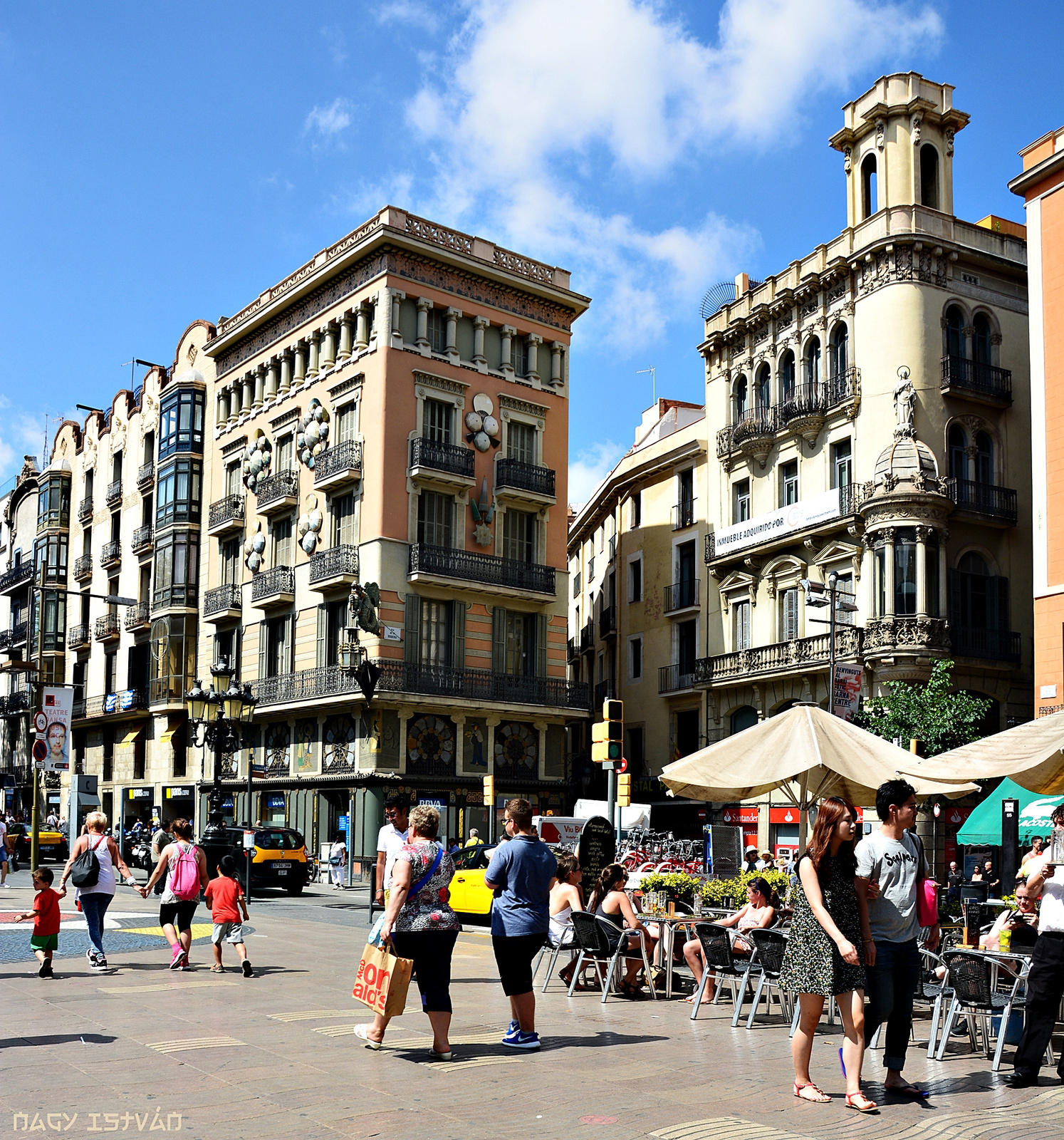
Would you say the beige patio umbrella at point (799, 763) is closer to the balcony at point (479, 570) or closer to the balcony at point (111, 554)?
the balcony at point (479, 570)

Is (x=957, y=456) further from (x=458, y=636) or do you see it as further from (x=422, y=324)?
(x=422, y=324)

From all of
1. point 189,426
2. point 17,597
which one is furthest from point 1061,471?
point 17,597

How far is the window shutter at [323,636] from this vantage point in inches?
1671

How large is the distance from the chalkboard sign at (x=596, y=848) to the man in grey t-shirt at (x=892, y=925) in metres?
10.1

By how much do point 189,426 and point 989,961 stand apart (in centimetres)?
4651

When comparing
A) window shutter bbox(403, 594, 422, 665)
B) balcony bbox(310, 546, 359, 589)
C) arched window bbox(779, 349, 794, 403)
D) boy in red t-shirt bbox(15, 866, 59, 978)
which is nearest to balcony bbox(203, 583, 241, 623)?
balcony bbox(310, 546, 359, 589)

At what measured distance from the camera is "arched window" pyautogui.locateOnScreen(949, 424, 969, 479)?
37.3 meters

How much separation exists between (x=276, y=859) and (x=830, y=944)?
24.8 m

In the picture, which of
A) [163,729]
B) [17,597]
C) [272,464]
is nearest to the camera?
[272,464]

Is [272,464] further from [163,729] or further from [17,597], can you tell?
[17,597]

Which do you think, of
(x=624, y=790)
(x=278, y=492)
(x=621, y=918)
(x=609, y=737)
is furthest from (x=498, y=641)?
(x=621, y=918)

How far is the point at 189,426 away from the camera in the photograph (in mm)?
52094

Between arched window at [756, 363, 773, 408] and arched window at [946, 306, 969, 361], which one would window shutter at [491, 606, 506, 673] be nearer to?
arched window at [756, 363, 773, 408]

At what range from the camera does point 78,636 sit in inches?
2398
